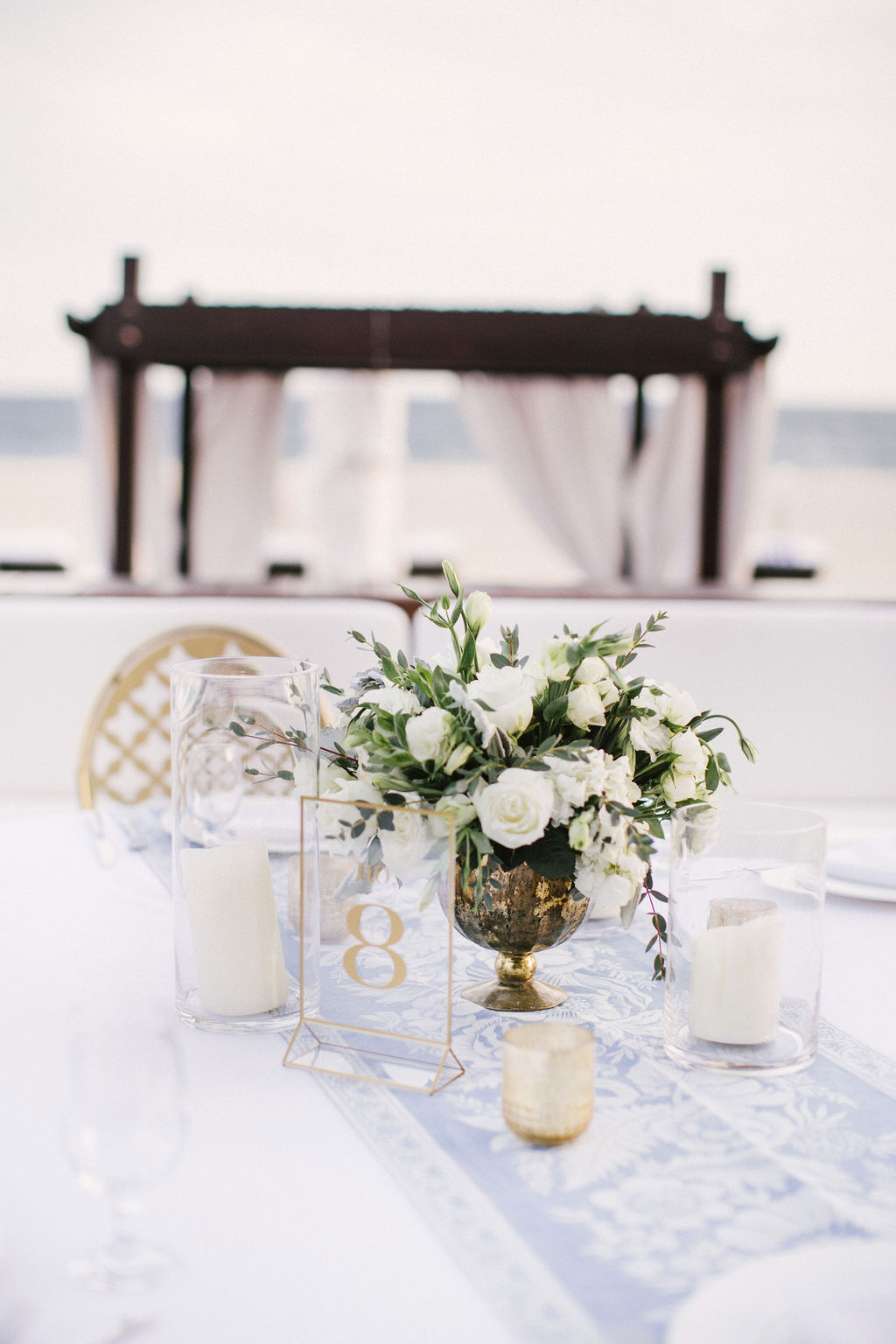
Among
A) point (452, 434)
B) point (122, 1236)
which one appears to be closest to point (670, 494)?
point (122, 1236)

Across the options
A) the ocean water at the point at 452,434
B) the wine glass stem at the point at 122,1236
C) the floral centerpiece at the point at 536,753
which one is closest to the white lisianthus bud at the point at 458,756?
the floral centerpiece at the point at 536,753

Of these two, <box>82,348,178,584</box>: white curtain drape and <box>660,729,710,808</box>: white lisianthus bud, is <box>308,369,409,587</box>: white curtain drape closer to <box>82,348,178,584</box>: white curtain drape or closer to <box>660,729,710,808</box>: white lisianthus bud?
<box>82,348,178,584</box>: white curtain drape

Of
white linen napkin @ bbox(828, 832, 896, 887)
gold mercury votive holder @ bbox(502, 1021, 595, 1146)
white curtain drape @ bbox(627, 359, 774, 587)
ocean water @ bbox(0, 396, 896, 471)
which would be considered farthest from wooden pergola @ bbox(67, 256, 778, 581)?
ocean water @ bbox(0, 396, 896, 471)

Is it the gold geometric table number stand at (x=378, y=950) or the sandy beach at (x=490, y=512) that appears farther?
the sandy beach at (x=490, y=512)

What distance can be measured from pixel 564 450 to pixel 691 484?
545 mm

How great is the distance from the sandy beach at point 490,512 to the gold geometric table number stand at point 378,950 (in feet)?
38.0

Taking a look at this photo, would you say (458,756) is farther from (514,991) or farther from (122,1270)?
(122,1270)

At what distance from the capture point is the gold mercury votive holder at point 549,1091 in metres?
0.65

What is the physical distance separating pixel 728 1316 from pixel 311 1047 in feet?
1.23

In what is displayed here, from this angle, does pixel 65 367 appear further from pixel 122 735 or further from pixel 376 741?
pixel 376 741

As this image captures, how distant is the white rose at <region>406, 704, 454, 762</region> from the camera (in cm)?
78

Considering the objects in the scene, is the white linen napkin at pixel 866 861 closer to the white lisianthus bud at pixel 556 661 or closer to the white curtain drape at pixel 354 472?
the white lisianthus bud at pixel 556 661

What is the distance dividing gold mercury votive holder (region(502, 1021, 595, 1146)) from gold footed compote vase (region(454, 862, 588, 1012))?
15 centimetres

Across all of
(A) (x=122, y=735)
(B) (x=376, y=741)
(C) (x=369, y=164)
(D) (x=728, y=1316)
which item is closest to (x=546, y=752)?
(B) (x=376, y=741)
